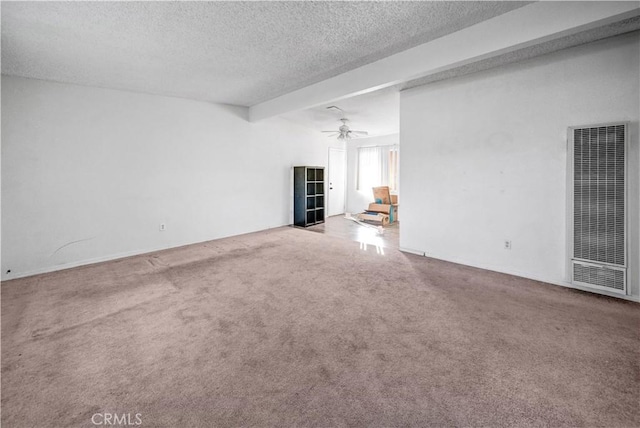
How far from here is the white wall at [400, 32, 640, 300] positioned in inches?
109

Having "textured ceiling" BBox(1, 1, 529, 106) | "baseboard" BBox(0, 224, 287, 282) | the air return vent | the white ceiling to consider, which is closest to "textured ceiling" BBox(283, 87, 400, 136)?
the white ceiling

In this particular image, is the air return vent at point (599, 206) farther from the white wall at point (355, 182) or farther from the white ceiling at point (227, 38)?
the white wall at point (355, 182)

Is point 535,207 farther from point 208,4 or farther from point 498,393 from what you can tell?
point 208,4

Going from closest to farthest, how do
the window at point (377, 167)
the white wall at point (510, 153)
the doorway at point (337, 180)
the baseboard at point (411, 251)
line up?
1. the white wall at point (510, 153)
2. the baseboard at point (411, 251)
3. the window at point (377, 167)
4. the doorway at point (337, 180)

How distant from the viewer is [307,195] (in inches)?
268

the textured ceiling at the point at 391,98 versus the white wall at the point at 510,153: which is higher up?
the textured ceiling at the point at 391,98

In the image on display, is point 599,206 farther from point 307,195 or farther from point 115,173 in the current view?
point 115,173

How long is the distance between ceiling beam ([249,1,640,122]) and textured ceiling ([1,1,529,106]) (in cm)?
10

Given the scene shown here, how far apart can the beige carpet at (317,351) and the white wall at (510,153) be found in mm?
512

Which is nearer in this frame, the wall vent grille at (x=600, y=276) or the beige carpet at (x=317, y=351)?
the beige carpet at (x=317, y=351)

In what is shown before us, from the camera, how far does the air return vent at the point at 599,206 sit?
268cm

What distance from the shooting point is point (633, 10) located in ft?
6.57

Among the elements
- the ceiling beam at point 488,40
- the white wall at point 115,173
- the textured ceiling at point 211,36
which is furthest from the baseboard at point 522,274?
the white wall at point 115,173

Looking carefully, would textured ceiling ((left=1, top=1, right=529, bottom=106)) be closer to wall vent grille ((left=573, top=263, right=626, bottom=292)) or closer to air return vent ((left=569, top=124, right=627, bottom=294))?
air return vent ((left=569, top=124, right=627, bottom=294))
